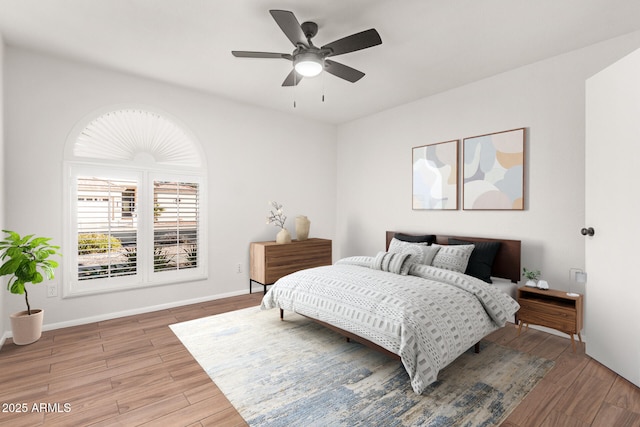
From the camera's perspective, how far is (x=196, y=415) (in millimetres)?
1905

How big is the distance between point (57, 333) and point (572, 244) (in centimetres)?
A: 511

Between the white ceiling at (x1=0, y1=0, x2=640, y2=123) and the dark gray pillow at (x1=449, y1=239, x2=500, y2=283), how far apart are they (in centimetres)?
193

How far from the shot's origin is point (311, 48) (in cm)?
254

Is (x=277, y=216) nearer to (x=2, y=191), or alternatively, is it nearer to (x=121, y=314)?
(x=121, y=314)

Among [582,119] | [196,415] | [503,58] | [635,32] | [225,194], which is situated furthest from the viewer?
[225,194]

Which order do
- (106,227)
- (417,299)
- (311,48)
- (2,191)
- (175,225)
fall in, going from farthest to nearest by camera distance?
(175,225), (106,227), (2,191), (311,48), (417,299)

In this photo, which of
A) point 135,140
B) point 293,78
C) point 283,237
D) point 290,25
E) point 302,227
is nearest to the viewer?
point 290,25

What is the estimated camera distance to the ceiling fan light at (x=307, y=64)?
8.39ft

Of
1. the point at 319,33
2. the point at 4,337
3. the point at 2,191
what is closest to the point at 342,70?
the point at 319,33

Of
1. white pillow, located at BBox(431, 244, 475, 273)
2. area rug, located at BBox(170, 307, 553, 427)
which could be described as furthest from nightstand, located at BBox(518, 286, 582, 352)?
white pillow, located at BBox(431, 244, 475, 273)

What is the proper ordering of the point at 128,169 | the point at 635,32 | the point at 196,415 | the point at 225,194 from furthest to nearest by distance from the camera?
the point at 225,194 < the point at 128,169 < the point at 635,32 < the point at 196,415

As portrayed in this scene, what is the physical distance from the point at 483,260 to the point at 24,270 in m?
4.32

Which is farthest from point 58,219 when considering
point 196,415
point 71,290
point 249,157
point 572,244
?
point 572,244

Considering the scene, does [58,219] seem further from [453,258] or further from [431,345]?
[453,258]
